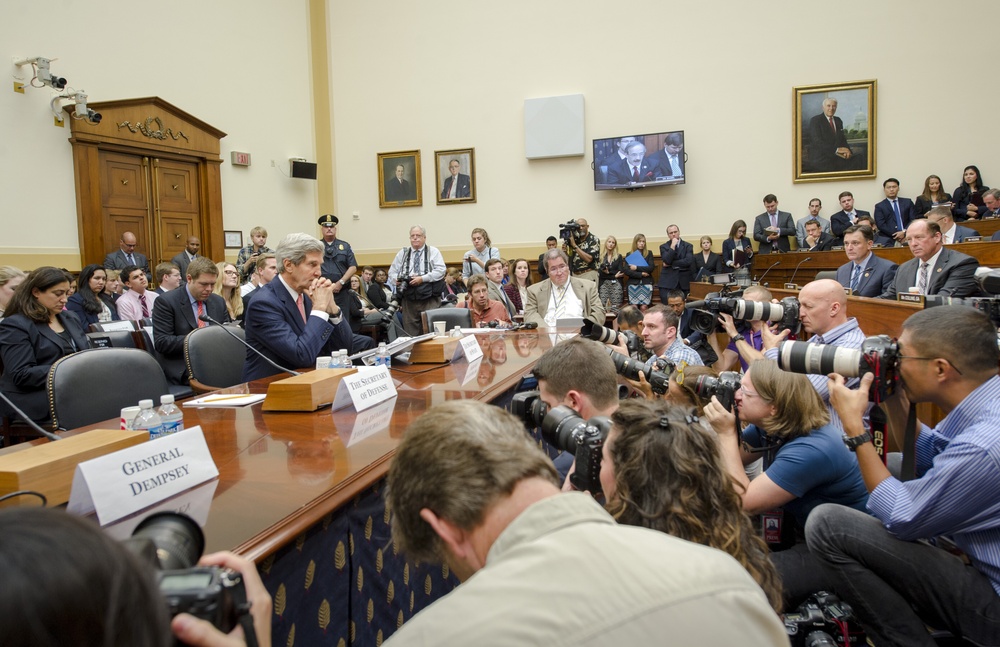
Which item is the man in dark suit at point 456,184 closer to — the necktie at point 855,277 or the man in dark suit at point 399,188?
the man in dark suit at point 399,188

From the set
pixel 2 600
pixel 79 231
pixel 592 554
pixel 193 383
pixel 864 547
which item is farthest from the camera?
pixel 79 231

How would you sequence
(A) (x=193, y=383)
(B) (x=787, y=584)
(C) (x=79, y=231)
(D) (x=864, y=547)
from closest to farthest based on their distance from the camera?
(D) (x=864, y=547)
(B) (x=787, y=584)
(A) (x=193, y=383)
(C) (x=79, y=231)

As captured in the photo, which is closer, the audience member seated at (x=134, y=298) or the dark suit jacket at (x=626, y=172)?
the audience member seated at (x=134, y=298)

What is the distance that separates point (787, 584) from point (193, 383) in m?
2.57

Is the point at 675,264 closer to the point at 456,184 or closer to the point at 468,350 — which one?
the point at 456,184

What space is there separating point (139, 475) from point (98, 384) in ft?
5.27

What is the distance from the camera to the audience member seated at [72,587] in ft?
1.51

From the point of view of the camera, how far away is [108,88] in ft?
23.8

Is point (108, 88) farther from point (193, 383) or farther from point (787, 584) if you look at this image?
point (787, 584)

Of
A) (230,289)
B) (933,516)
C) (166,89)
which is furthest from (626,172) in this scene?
(933,516)

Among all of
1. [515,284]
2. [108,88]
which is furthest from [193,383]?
[108,88]

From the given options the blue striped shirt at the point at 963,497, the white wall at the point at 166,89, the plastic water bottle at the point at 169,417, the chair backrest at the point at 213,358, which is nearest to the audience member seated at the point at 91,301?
the white wall at the point at 166,89

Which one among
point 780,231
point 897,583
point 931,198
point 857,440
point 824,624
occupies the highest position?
point 931,198

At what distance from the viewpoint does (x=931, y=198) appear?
8.09 m
